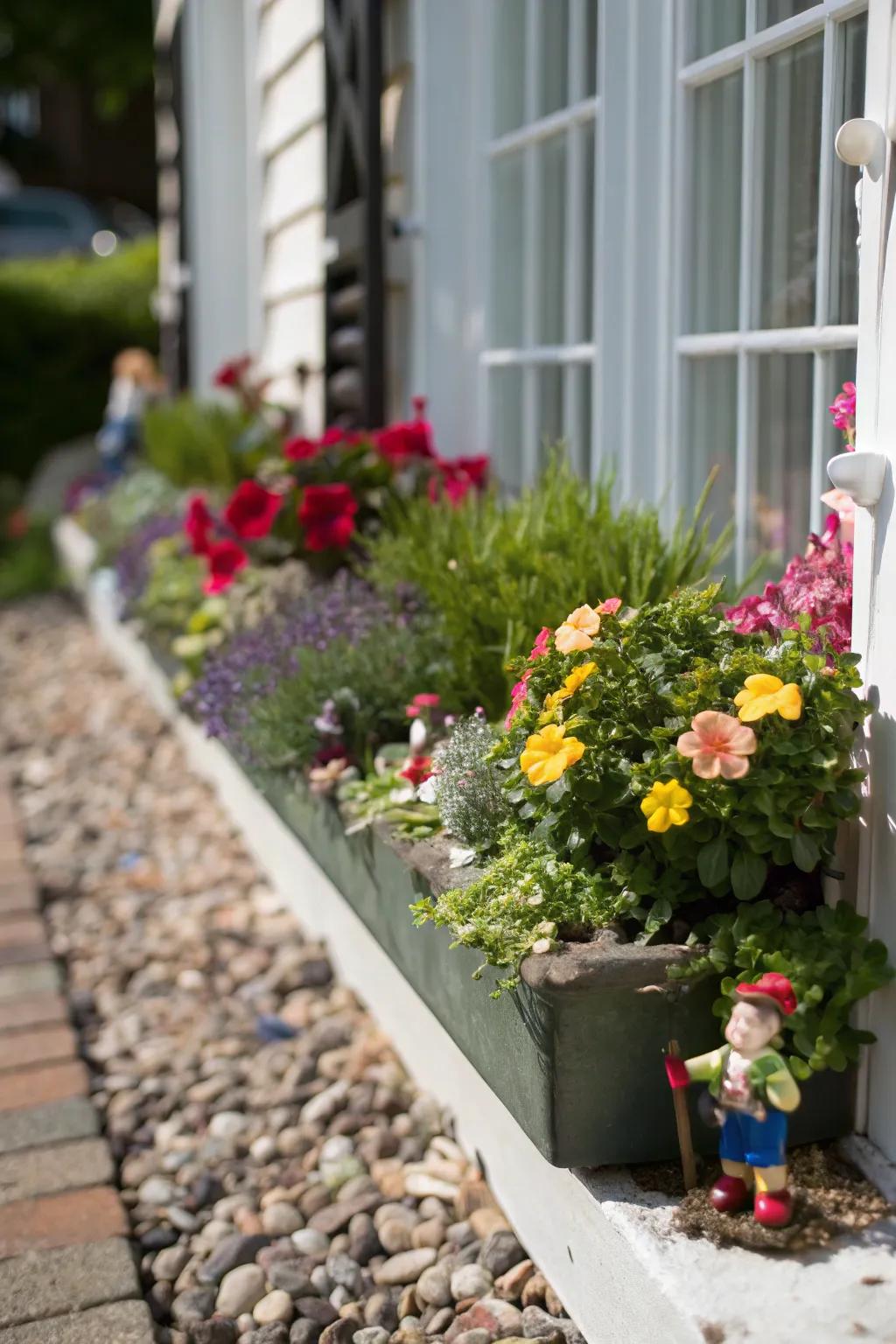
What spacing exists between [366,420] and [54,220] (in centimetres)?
1413

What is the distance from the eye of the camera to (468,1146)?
2.52 metres

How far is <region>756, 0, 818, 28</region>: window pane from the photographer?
2369mm

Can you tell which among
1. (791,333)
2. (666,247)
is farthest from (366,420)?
(791,333)

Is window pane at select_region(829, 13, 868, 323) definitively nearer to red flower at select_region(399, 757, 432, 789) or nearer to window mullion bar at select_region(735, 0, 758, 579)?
window mullion bar at select_region(735, 0, 758, 579)

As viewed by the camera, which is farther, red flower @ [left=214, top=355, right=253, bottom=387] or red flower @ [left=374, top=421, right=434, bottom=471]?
red flower @ [left=214, top=355, right=253, bottom=387]

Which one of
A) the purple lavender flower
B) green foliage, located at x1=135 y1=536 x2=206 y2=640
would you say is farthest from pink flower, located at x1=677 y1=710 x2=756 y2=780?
green foliage, located at x1=135 y1=536 x2=206 y2=640

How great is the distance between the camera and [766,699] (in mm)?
1712

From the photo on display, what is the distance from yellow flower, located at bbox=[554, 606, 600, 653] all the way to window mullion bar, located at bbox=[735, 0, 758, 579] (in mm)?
896

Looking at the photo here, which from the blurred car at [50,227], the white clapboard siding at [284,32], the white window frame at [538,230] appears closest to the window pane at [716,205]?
the white window frame at [538,230]

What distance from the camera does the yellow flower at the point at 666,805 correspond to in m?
1.71

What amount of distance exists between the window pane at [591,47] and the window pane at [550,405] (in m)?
0.66

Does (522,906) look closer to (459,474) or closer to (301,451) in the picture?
(459,474)

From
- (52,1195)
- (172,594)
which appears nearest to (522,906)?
(52,1195)

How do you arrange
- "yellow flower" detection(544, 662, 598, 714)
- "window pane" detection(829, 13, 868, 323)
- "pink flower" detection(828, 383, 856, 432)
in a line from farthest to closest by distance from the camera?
"window pane" detection(829, 13, 868, 323) < "pink flower" detection(828, 383, 856, 432) < "yellow flower" detection(544, 662, 598, 714)
